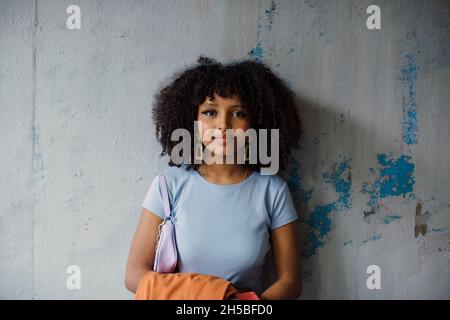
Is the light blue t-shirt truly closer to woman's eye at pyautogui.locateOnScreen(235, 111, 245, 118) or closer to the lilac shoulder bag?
the lilac shoulder bag

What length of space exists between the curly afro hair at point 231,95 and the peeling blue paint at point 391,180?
14.8 inches

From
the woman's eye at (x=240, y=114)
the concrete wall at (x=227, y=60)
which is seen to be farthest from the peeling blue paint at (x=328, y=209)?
the woman's eye at (x=240, y=114)

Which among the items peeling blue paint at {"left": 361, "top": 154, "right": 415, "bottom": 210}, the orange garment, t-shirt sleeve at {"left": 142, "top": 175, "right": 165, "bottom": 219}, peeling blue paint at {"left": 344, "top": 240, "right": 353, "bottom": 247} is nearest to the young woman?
t-shirt sleeve at {"left": 142, "top": 175, "right": 165, "bottom": 219}

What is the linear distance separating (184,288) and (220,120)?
0.55 metres

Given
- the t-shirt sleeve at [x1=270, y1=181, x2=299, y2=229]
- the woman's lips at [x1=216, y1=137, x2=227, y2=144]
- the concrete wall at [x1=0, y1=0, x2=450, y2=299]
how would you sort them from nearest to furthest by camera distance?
the woman's lips at [x1=216, y1=137, x2=227, y2=144] → the t-shirt sleeve at [x1=270, y1=181, x2=299, y2=229] → the concrete wall at [x1=0, y1=0, x2=450, y2=299]

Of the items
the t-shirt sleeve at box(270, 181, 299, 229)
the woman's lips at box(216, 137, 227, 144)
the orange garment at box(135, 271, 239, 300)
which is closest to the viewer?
the orange garment at box(135, 271, 239, 300)

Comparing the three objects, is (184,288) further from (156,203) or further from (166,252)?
(156,203)

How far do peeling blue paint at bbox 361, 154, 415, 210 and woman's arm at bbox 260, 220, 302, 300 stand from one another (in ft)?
1.26

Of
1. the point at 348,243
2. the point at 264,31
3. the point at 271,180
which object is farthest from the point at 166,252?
the point at 264,31

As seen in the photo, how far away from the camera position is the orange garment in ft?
3.62

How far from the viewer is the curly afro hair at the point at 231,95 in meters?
1.26

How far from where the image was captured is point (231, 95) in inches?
48.7

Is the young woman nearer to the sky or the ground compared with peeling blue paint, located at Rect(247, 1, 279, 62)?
nearer to the ground
